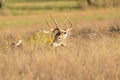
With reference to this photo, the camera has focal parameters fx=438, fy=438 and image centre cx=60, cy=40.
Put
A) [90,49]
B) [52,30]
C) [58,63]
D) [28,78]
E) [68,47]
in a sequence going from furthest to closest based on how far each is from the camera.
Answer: [52,30] < [68,47] < [90,49] < [58,63] < [28,78]

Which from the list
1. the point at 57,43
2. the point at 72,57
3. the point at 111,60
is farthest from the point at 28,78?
the point at 57,43

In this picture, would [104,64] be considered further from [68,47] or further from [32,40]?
[32,40]

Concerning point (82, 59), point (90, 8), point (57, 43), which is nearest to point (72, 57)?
point (82, 59)

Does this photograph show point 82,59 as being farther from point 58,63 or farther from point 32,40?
point 32,40

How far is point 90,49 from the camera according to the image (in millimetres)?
9273

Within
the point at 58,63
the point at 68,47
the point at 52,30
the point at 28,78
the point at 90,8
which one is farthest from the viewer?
the point at 90,8

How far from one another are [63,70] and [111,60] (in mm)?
1137

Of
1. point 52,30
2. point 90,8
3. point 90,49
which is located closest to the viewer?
point 90,49

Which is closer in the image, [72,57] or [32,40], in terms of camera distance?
[72,57]

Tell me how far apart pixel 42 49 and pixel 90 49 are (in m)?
1.03

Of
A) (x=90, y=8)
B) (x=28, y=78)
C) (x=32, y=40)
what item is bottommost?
(x=90, y=8)

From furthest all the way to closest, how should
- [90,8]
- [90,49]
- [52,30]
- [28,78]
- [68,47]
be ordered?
[90,8] < [52,30] < [68,47] < [90,49] < [28,78]

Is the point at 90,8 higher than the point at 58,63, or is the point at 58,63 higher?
the point at 58,63

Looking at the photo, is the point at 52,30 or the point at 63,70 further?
the point at 52,30
